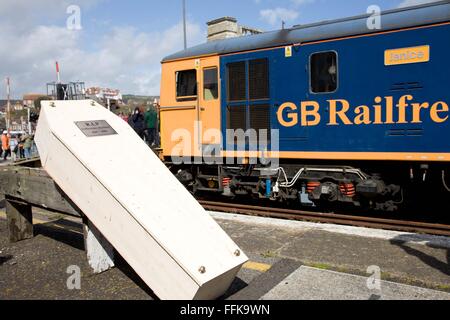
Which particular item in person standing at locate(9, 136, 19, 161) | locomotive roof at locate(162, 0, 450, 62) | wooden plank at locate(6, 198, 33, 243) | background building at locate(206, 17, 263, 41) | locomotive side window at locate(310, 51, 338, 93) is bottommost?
wooden plank at locate(6, 198, 33, 243)

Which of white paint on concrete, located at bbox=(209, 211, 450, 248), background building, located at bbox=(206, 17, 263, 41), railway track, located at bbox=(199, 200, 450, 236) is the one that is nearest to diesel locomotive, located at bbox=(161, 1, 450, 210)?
railway track, located at bbox=(199, 200, 450, 236)

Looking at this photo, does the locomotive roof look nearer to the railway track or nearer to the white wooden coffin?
the railway track

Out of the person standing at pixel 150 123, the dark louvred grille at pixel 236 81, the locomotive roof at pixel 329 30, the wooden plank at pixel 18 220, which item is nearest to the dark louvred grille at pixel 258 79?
the dark louvred grille at pixel 236 81

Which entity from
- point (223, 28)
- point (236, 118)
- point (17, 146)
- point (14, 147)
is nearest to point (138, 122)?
point (223, 28)

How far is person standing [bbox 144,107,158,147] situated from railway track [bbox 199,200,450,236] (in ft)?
19.7

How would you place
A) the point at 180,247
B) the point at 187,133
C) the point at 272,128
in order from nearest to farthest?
1. the point at 180,247
2. the point at 272,128
3. the point at 187,133

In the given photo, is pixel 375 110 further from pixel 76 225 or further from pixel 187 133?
pixel 76 225

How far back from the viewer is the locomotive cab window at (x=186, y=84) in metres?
8.96

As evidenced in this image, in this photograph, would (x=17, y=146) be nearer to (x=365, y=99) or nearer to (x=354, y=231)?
(x=365, y=99)

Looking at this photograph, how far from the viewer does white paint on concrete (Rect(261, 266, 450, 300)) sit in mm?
3691

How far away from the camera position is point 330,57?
720 cm

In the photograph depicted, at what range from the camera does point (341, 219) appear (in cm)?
700
